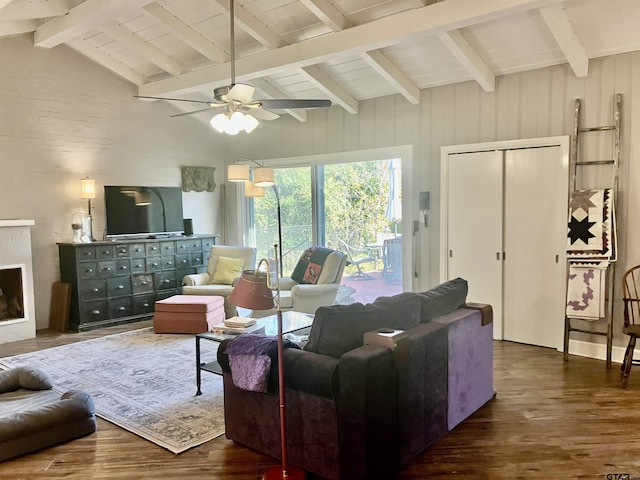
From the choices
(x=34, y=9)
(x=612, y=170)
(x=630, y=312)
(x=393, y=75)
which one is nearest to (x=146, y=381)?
(x=34, y=9)

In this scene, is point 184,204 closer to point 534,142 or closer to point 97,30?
point 97,30

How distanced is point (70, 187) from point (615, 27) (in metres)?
6.03

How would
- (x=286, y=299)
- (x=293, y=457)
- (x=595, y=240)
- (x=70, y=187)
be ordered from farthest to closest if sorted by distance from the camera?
(x=70, y=187)
(x=286, y=299)
(x=595, y=240)
(x=293, y=457)

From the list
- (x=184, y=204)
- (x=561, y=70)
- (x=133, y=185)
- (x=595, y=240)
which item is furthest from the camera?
(x=184, y=204)

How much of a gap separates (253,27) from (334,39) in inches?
33.6

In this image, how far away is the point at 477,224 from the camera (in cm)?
549

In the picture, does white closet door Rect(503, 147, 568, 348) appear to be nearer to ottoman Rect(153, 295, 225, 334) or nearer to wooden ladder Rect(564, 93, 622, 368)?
wooden ladder Rect(564, 93, 622, 368)

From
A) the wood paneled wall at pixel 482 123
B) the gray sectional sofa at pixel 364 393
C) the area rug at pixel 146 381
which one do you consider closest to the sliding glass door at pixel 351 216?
the wood paneled wall at pixel 482 123

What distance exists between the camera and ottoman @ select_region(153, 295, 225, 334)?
557 centimetres

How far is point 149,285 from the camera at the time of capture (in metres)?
6.67

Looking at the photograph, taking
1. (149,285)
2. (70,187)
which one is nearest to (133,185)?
(70,187)

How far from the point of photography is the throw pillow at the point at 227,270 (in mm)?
6527

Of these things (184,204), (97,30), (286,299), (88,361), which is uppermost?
(97,30)

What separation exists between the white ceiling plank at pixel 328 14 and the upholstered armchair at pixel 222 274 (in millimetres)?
3188
